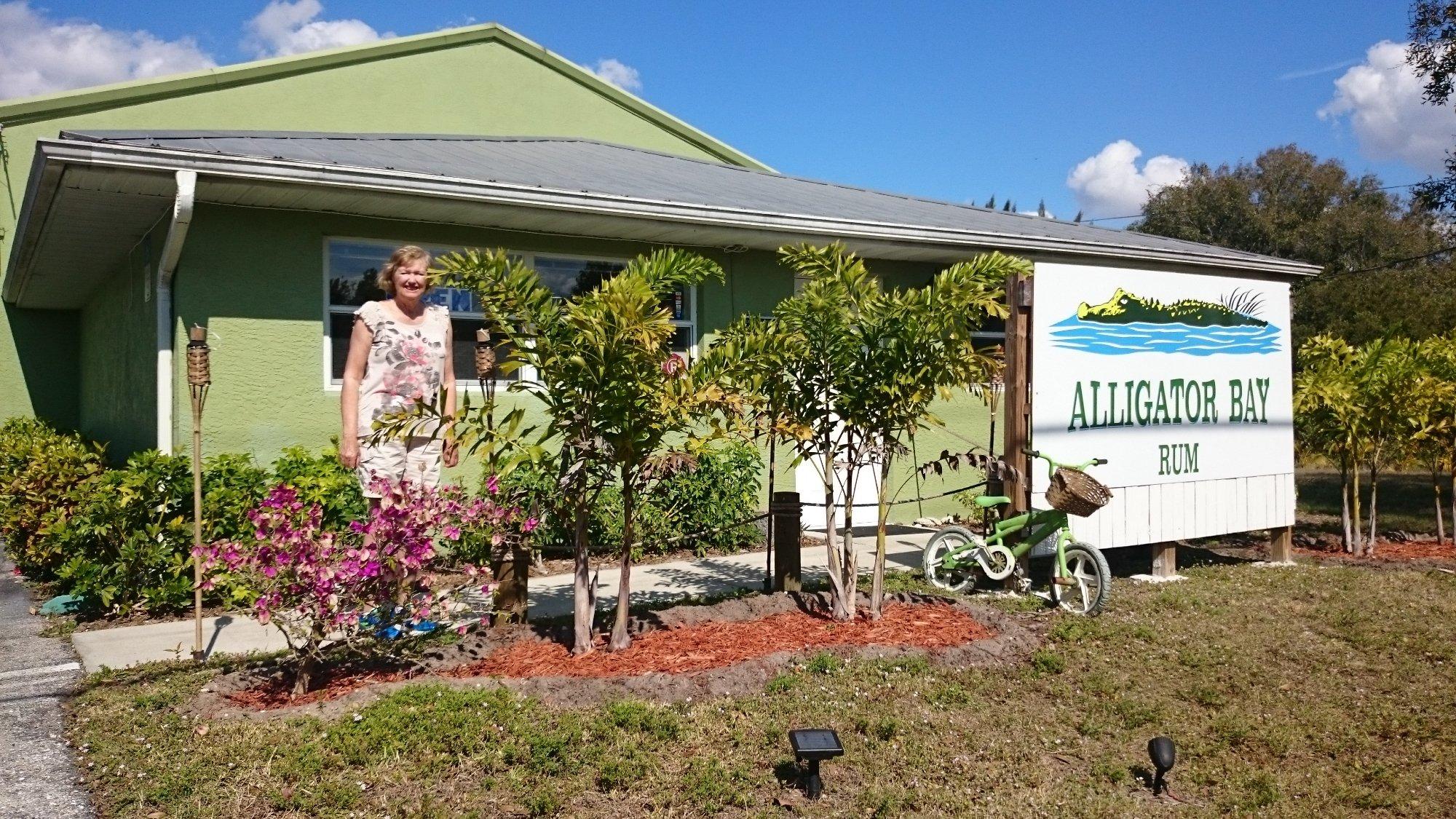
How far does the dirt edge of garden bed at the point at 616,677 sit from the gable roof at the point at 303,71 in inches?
555

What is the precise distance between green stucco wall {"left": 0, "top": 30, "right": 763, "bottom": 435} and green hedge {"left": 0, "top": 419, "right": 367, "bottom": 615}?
9.32 meters

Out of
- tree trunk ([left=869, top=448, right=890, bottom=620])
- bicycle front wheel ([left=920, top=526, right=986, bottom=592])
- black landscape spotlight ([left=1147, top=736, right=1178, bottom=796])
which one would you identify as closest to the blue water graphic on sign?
bicycle front wheel ([left=920, top=526, right=986, bottom=592])

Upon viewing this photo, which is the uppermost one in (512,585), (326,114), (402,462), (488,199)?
(326,114)

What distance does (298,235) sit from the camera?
25.6ft

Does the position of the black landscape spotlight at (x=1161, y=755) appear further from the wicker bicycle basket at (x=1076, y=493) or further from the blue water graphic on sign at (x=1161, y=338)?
the blue water graphic on sign at (x=1161, y=338)

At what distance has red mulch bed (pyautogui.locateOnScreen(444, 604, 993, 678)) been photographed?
16.5ft

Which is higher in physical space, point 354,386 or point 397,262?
point 397,262

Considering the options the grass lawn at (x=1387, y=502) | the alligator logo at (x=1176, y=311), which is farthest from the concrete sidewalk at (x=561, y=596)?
the grass lawn at (x=1387, y=502)

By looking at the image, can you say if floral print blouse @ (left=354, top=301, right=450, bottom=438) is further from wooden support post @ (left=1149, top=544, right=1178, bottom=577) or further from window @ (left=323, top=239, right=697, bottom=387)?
wooden support post @ (left=1149, top=544, right=1178, bottom=577)

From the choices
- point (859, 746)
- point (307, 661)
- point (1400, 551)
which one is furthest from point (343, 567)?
point (1400, 551)

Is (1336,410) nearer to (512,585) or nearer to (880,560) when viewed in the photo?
(880,560)

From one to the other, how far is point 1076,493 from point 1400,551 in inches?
234

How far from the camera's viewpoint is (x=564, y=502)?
527 cm

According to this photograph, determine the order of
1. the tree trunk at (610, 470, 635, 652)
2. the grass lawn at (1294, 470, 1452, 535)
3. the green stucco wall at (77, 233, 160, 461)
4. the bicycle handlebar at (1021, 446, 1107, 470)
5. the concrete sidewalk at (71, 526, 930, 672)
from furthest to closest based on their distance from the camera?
1. the grass lawn at (1294, 470, 1452, 535)
2. the green stucco wall at (77, 233, 160, 461)
3. the bicycle handlebar at (1021, 446, 1107, 470)
4. the concrete sidewalk at (71, 526, 930, 672)
5. the tree trunk at (610, 470, 635, 652)
